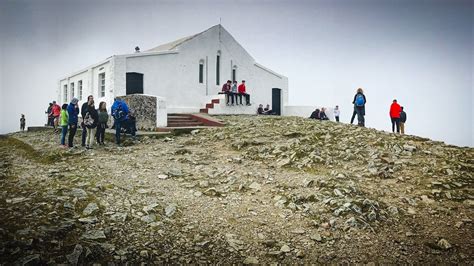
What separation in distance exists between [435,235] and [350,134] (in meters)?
8.48

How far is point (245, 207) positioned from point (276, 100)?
24868mm

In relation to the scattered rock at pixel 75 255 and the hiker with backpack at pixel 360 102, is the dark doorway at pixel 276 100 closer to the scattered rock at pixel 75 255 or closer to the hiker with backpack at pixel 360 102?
the hiker with backpack at pixel 360 102

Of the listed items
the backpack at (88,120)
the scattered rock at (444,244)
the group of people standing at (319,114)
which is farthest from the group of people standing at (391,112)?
the backpack at (88,120)

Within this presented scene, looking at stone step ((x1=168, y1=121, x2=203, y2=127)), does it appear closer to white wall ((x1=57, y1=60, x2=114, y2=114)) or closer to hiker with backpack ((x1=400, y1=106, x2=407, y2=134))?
white wall ((x1=57, y1=60, x2=114, y2=114))

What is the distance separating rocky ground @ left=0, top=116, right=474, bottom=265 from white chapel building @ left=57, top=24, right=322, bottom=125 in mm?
8269

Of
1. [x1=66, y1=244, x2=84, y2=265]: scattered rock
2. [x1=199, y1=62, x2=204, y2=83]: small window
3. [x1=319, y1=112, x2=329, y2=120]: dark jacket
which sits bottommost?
[x1=66, y1=244, x2=84, y2=265]: scattered rock

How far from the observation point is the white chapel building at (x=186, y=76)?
20.7 m

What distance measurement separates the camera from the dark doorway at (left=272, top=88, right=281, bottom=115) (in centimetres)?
3039

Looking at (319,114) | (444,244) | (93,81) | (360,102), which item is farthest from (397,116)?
(93,81)

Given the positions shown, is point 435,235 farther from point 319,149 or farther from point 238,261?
point 319,149

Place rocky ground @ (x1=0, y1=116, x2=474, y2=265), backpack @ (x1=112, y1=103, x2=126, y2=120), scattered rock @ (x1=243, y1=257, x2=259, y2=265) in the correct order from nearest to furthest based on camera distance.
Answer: scattered rock @ (x1=243, y1=257, x2=259, y2=265), rocky ground @ (x1=0, y1=116, x2=474, y2=265), backpack @ (x1=112, y1=103, x2=126, y2=120)

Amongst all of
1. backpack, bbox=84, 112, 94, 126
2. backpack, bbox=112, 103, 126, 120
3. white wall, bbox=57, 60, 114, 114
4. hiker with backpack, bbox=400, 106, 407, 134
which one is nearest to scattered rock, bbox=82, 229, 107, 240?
backpack, bbox=84, 112, 94, 126

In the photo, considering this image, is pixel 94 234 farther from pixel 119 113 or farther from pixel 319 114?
pixel 319 114

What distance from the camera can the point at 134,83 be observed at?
20953mm
